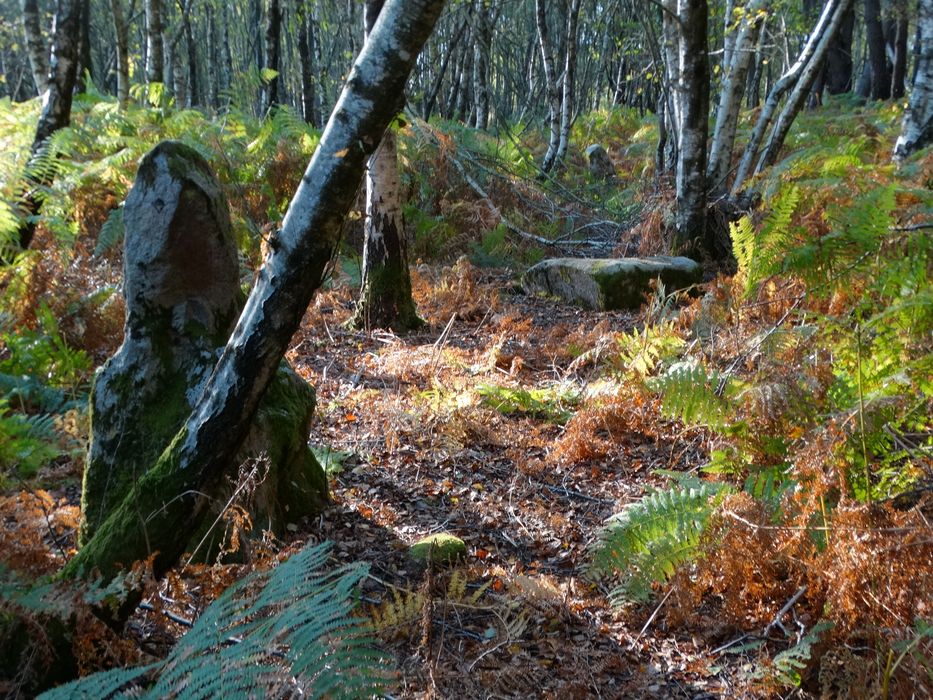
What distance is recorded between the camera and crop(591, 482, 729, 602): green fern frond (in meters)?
3.03

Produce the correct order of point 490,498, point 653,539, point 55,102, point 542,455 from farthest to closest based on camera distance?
point 55,102 < point 542,455 < point 490,498 < point 653,539

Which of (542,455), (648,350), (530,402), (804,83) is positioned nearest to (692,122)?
(804,83)

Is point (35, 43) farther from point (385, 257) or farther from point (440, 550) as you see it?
point (440, 550)

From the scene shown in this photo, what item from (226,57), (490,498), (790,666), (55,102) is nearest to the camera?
(790,666)

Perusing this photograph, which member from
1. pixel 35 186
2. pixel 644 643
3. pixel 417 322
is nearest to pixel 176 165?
pixel 644 643

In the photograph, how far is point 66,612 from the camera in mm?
2135

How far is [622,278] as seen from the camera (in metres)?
7.69

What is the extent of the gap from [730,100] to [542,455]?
5961 millimetres

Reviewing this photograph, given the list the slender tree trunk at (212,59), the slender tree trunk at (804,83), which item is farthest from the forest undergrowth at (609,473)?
the slender tree trunk at (212,59)

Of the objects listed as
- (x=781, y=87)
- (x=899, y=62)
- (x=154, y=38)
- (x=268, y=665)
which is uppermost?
(x=899, y=62)

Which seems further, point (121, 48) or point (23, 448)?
point (121, 48)

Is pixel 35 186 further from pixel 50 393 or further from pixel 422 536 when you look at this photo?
pixel 422 536

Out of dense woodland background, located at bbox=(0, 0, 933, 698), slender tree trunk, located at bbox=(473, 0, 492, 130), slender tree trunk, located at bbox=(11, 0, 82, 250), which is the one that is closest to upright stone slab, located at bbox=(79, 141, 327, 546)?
dense woodland background, located at bbox=(0, 0, 933, 698)

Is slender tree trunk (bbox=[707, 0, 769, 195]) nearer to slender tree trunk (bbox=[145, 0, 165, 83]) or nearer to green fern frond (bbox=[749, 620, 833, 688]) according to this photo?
green fern frond (bbox=[749, 620, 833, 688])
